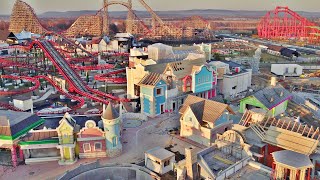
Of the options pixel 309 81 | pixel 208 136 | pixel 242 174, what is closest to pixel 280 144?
pixel 242 174

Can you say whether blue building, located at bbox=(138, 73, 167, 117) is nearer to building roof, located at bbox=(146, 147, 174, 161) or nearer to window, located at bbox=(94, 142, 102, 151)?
window, located at bbox=(94, 142, 102, 151)

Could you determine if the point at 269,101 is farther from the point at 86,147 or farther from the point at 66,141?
the point at 66,141

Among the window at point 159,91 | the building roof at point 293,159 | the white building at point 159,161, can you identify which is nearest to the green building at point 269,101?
the window at point 159,91

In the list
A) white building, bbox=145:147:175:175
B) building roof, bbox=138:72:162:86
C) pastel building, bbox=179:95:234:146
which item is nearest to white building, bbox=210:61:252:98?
building roof, bbox=138:72:162:86

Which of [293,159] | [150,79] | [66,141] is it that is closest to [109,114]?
[66,141]

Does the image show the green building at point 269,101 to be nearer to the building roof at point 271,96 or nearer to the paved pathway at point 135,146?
the building roof at point 271,96

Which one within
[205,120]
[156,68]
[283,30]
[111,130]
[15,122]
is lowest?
[111,130]

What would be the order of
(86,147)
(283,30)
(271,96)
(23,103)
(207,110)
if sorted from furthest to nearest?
(283,30) → (23,103) → (271,96) → (207,110) → (86,147)
